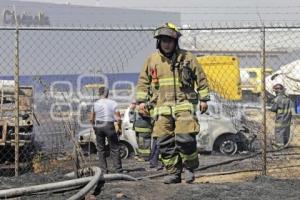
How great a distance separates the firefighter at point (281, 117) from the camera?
47.4 feet

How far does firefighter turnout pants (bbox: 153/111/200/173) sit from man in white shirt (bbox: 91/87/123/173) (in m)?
3.83

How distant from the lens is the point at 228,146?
528 inches

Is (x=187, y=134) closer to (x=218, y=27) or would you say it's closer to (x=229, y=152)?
(x=218, y=27)

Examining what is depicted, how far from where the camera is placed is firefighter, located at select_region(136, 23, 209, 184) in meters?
6.48

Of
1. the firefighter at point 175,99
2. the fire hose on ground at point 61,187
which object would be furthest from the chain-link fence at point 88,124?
the fire hose on ground at point 61,187

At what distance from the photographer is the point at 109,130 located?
1039 centimetres

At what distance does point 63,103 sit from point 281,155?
212 inches

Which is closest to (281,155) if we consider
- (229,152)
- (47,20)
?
(229,152)

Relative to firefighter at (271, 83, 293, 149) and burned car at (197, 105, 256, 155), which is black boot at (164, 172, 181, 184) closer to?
burned car at (197, 105, 256, 155)

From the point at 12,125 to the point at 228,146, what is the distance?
5.22 metres

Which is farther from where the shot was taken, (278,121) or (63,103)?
(278,121)

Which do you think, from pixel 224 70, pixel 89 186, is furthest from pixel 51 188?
pixel 224 70

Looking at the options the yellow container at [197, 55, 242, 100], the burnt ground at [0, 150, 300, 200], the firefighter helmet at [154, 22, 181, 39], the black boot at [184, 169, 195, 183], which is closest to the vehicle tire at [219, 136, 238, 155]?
the yellow container at [197, 55, 242, 100]

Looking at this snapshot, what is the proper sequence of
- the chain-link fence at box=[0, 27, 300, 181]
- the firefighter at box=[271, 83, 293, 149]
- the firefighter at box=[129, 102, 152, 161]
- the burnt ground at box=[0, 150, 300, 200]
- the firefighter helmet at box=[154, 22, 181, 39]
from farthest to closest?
the firefighter at box=[271, 83, 293, 149]
the firefighter at box=[129, 102, 152, 161]
the chain-link fence at box=[0, 27, 300, 181]
the firefighter helmet at box=[154, 22, 181, 39]
the burnt ground at box=[0, 150, 300, 200]
